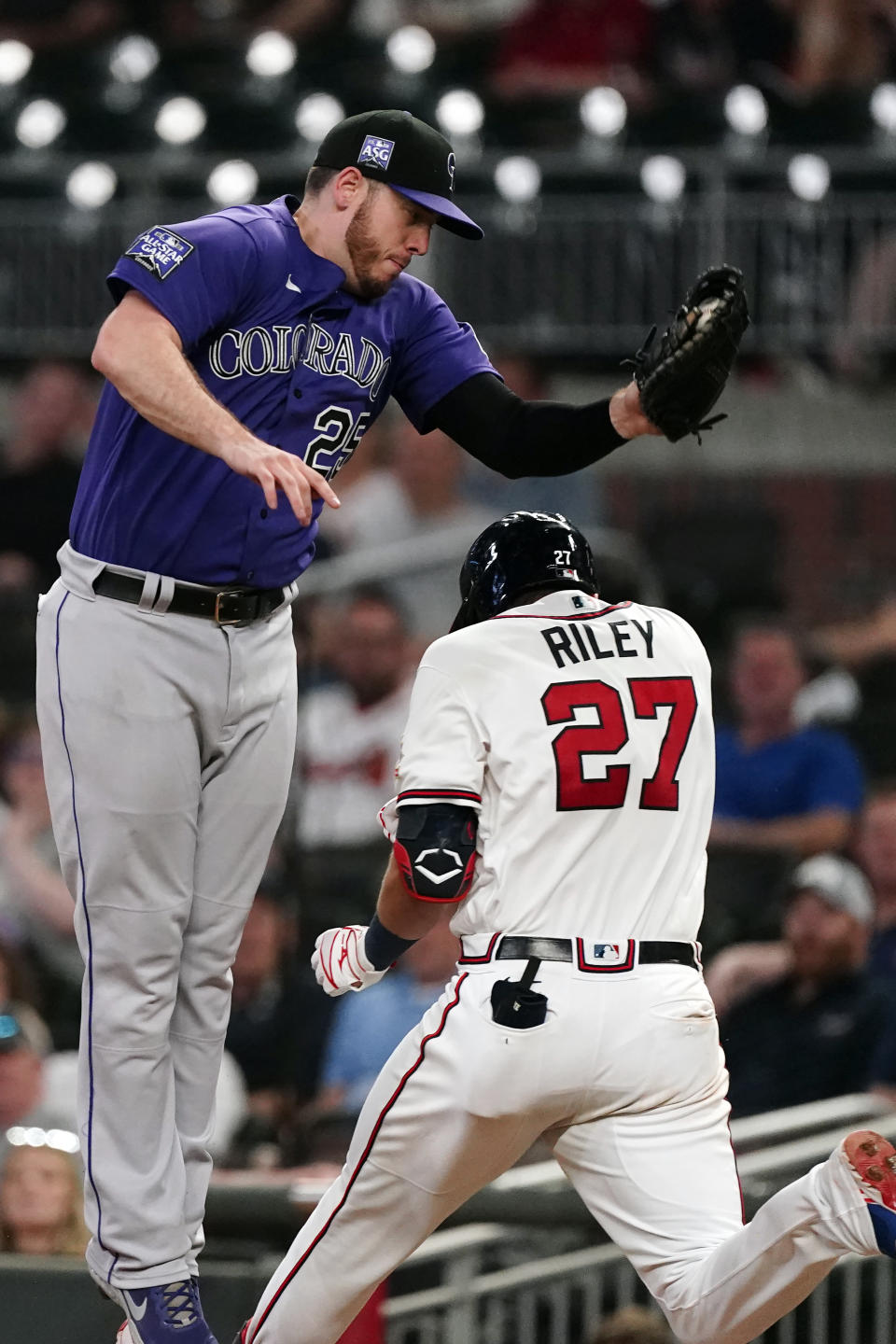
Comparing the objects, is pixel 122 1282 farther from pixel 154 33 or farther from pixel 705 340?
pixel 154 33

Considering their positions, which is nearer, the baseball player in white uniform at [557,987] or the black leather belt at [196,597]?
the baseball player in white uniform at [557,987]

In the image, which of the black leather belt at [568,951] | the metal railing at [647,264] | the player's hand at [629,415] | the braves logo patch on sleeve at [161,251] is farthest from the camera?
the metal railing at [647,264]

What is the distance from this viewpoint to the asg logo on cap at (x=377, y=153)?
321 cm

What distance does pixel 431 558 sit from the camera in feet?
23.0

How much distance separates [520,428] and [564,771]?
2.22ft

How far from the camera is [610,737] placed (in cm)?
317

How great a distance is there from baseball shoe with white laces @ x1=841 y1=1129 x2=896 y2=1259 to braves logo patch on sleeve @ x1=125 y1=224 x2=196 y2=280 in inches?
66.7

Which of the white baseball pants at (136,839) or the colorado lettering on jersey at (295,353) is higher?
the colorado lettering on jersey at (295,353)

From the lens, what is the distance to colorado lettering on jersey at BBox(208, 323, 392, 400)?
3.20 metres

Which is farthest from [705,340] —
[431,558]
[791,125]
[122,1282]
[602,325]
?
[791,125]

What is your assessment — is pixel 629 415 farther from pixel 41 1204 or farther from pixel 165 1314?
pixel 41 1204

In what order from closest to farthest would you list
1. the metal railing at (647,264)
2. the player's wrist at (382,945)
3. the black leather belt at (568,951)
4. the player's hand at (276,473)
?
the player's hand at (276,473), the black leather belt at (568,951), the player's wrist at (382,945), the metal railing at (647,264)

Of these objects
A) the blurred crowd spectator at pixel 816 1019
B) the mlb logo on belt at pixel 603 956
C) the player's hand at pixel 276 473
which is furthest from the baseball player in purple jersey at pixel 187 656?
the blurred crowd spectator at pixel 816 1019

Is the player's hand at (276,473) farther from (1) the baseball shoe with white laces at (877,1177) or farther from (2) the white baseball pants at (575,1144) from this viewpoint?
(1) the baseball shoe with white laces at (877,1177)
